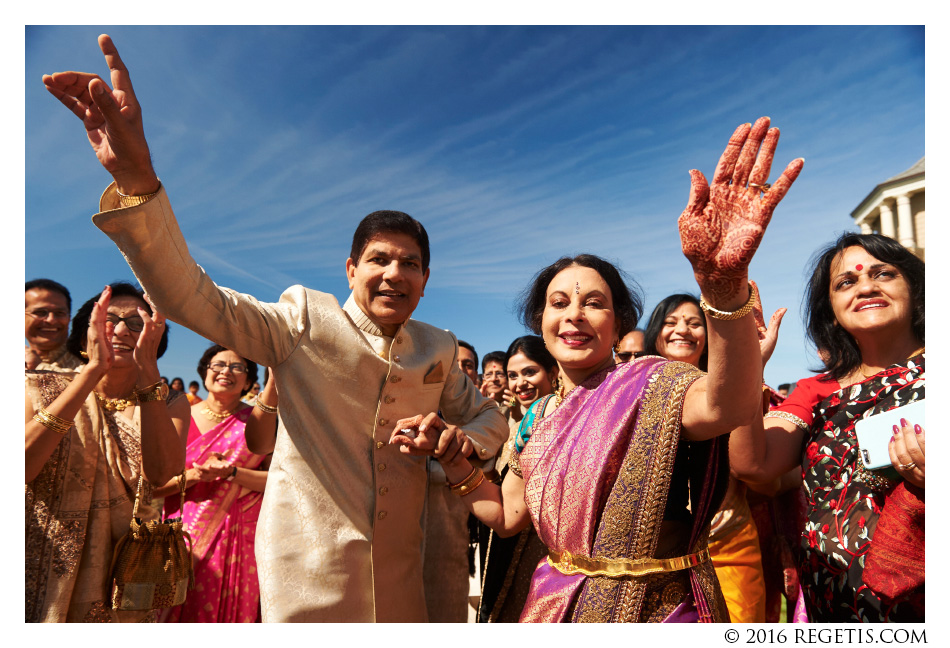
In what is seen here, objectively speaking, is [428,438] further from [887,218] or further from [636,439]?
[887,218]

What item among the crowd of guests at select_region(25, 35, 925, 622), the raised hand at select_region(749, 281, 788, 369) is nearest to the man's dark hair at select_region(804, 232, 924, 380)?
the crowd of guests at select_region(25, 35, 925, 622)

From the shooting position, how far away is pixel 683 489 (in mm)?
2158

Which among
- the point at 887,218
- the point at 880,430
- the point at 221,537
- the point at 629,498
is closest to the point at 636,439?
the point at 629,498

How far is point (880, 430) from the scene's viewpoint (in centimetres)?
217

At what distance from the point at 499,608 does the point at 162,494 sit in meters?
2.17

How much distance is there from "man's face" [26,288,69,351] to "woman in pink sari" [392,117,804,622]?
282cm

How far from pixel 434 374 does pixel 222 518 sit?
7.73ft

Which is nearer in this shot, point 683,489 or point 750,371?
point 750,371

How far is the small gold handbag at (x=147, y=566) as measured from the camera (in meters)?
3.21

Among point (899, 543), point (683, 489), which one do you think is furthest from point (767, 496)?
point (683, 489)

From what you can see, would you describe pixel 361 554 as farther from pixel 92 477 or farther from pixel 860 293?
pixel 860 293

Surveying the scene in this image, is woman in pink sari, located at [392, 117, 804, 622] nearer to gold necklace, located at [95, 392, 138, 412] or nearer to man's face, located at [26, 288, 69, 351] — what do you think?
gold necklace, located at [95, 392, 138, 412]

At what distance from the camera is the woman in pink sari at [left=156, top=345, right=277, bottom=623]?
3.88 metres

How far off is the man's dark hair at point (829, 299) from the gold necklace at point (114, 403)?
12.0 feet
